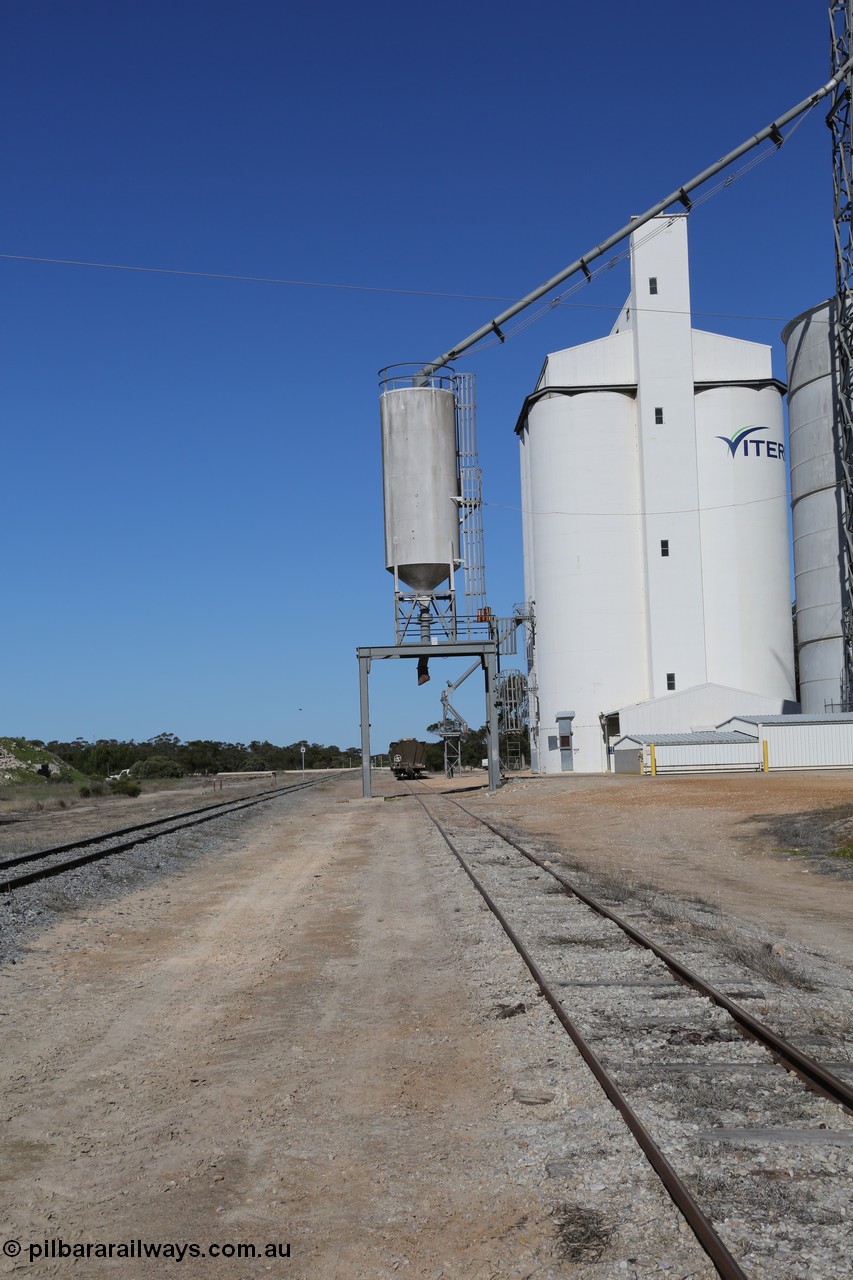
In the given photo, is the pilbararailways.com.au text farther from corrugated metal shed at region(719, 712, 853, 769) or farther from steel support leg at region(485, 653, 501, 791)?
corrugated metal shed at region(719, 712, 853, 769)

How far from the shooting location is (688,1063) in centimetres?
661

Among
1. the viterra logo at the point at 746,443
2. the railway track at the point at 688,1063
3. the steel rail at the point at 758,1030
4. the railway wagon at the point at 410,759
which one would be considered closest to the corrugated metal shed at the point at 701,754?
the viterra logo at the point at 746,443

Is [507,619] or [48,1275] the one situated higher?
[507,619]

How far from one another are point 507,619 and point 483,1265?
2155 inches

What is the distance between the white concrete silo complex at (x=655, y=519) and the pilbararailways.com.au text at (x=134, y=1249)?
4928 centimetres

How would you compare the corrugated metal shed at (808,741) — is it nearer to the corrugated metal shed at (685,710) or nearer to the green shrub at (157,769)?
the corrugated metal shed at (685,710)

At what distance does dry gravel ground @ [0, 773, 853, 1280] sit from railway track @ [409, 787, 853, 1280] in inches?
7.1

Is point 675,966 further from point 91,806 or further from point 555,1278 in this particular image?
point 91,806

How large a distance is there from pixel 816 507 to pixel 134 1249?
51.7 meters

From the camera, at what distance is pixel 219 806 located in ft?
135

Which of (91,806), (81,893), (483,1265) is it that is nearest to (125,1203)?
(483,1265)

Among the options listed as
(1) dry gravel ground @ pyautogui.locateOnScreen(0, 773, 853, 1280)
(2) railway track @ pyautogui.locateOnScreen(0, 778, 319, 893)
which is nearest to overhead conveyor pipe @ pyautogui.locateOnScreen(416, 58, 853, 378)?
(2) railway track @ pyautogui.locateOnScreen(0, 778, 319, 893)

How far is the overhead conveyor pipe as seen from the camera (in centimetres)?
4456

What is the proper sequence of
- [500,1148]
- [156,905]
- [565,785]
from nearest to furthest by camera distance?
1. [500,1148]
2. [156,905]
3. [565,785]
